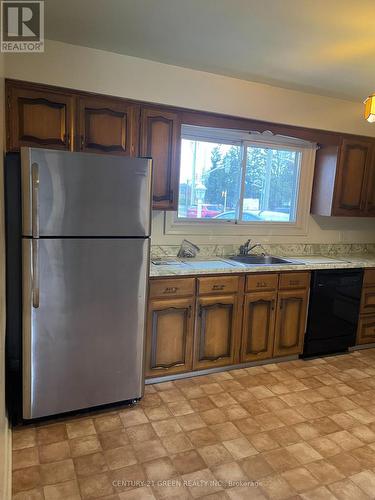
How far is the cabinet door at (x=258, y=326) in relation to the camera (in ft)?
10.2

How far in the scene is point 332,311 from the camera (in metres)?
3.45

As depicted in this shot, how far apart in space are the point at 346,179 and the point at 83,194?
273 centimetres

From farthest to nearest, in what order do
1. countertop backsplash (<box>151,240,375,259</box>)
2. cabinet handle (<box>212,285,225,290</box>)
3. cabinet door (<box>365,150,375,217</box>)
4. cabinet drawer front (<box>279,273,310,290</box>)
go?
1. cabinet door (<box>365,150,375,217</box>)
2. countertop backsplash (<box>151,240,375,259</box>)
3. cabinet drawer front (<box>279,273,310,290</box>)
4. cabinet handle (<box>212,285,225,290</box>)

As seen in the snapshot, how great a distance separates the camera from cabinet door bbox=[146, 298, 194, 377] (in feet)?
9.04

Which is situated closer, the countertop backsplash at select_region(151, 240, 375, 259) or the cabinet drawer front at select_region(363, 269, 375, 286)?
the countertop backsplash at select_region(151, 240, 375, 259)

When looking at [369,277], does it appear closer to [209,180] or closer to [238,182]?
[238,182]

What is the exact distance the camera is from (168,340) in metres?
2.83

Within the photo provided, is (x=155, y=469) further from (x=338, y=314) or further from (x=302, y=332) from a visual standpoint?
(x=338, y=314)

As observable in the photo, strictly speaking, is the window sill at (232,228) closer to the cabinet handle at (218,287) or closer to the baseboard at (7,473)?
the cabinet handle at (218,287)

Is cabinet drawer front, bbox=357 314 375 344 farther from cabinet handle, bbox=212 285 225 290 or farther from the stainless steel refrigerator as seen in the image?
the stainless steel refrigerator

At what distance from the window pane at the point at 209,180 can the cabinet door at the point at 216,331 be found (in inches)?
35.8

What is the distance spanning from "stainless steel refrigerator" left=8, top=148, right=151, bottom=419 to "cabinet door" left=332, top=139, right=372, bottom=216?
88.5 inches

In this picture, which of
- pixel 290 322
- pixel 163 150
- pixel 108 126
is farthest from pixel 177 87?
pixel 290 322

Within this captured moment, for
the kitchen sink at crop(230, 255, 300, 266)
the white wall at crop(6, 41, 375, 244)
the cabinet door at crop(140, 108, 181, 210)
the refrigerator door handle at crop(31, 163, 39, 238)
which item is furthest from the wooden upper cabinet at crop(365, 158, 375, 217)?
the refrigerator door handle at crop(31, 163, 39, 238)
